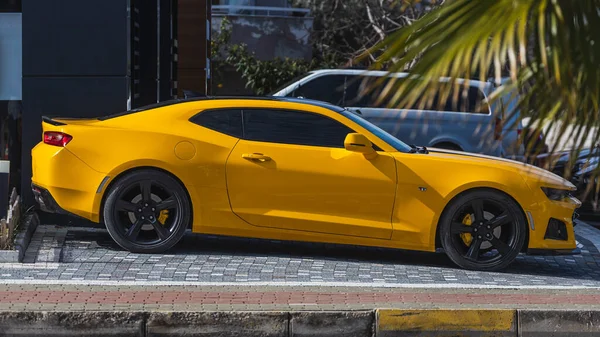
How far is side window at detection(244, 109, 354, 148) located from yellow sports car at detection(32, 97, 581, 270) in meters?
0.10

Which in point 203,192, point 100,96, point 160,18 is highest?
point 160,18

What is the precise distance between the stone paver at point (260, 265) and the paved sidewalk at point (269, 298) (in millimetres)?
586

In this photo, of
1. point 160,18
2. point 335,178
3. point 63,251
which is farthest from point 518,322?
point 160,18

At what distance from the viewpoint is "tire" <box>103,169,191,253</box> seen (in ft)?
26.4

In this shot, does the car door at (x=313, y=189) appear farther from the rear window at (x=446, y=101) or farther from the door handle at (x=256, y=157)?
the rear window at (x=446, y=101)

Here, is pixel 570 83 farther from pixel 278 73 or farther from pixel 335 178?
pixel 278 73

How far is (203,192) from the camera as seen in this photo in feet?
26.6

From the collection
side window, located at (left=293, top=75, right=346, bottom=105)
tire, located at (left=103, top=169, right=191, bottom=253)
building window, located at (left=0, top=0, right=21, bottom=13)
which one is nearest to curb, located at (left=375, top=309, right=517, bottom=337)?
tire, located at (left=103, top=169, right=191, bottom=253)

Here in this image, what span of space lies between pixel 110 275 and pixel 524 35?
20.5 feet

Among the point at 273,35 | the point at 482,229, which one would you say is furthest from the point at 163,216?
the point at 273,35

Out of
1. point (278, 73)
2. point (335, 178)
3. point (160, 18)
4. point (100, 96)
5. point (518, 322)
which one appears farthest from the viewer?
point (278, 73)

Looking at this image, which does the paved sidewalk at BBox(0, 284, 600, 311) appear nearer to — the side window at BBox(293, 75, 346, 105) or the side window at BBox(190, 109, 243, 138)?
the side window at BBox(190, 109, 243, 138)

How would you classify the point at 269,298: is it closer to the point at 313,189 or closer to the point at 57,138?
the point at 313,189

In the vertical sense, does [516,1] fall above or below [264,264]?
above
